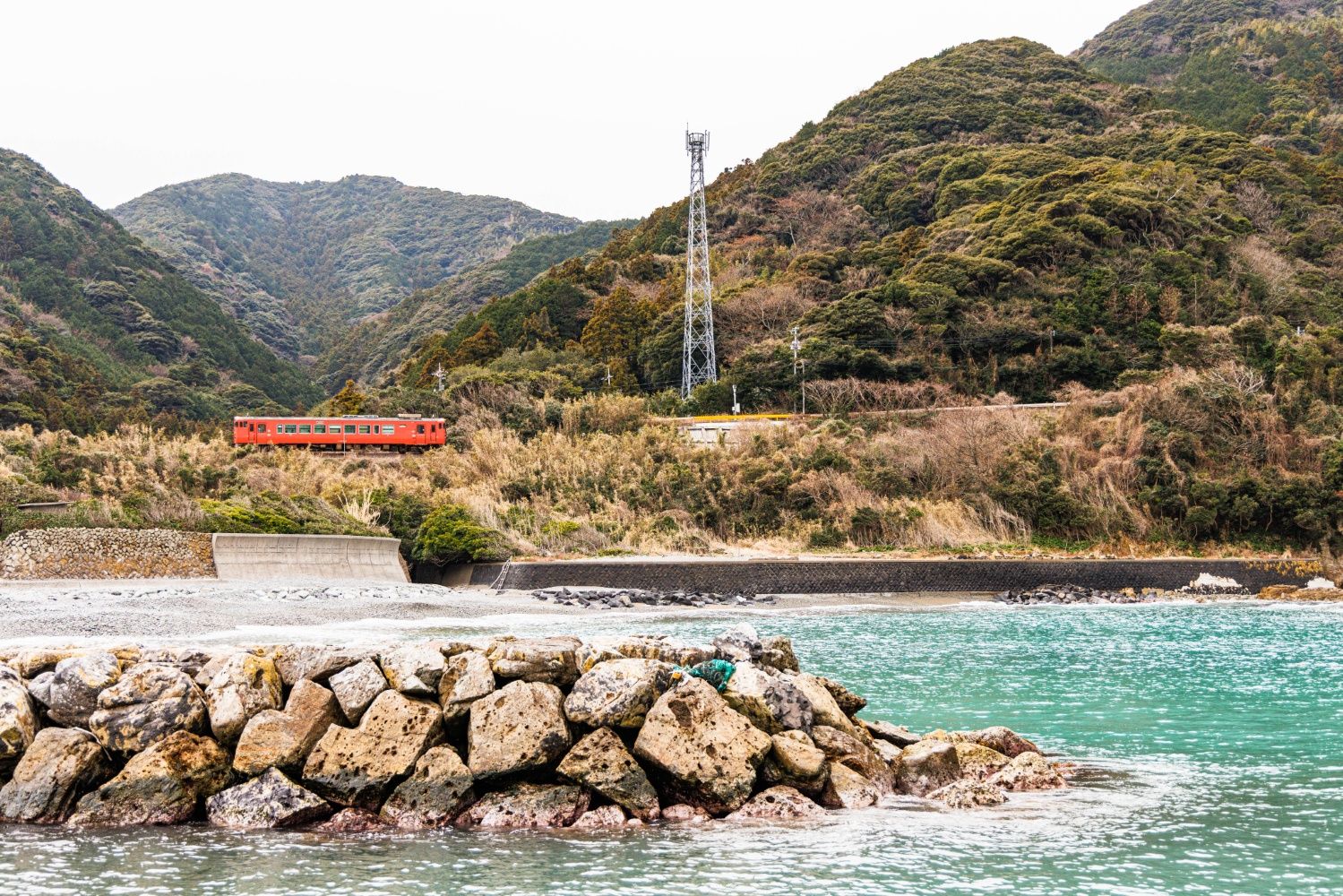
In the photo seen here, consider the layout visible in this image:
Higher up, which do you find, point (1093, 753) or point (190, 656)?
point (190, 656)

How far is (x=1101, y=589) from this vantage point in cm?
2666

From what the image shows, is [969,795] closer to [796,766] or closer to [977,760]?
[977,760]

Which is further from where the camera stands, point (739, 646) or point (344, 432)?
point (344, 432)

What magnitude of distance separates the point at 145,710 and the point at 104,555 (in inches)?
632

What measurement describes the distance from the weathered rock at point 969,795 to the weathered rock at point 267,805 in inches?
172

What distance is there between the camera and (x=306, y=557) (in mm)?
25234

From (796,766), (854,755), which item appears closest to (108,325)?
(854,755)

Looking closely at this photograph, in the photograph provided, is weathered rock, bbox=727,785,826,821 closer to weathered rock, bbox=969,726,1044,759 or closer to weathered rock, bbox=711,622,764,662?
weathered rock, bbox=711,622,764,662

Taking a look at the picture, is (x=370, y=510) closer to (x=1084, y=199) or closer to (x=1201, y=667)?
(x=1201, y=667)

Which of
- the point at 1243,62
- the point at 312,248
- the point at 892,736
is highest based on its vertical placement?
the point at 312,248

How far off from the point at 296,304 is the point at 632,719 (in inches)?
5965

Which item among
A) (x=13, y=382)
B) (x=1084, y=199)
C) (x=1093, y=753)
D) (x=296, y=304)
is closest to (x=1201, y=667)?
(x=1093, y=753)

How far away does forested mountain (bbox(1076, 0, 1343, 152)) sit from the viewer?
265 ft

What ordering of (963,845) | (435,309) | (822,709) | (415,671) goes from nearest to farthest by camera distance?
(963,845) < (415,671) < (822,709) < (435,309)
